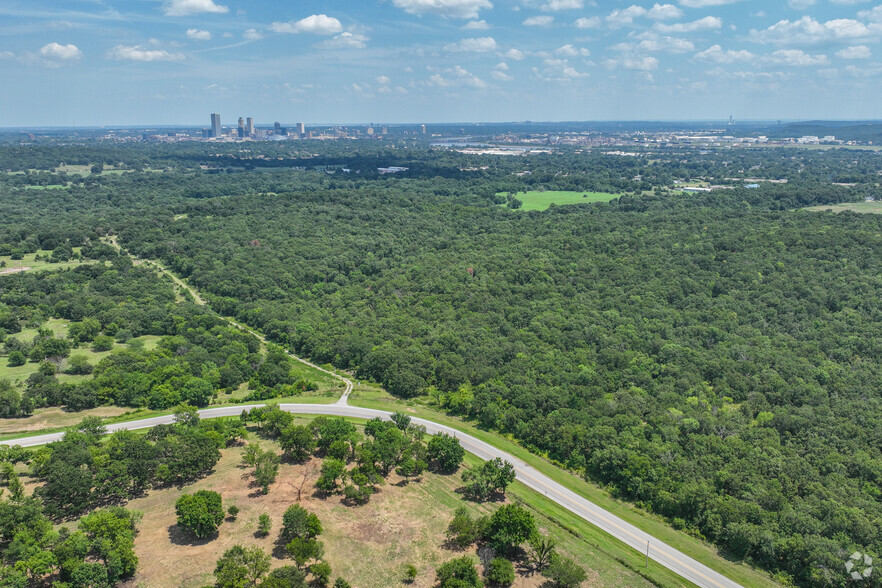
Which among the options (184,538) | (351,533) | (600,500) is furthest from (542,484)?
(184,538)

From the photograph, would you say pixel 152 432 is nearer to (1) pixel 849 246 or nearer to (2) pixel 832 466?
(2) pixel 832 466

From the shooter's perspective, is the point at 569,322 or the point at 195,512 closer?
the point at 195,512

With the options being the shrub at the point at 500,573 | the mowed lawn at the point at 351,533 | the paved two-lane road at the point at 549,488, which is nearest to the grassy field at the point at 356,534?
the mowed lawn at the point at 351,533

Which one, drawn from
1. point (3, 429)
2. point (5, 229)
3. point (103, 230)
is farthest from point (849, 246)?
point (5, 229)

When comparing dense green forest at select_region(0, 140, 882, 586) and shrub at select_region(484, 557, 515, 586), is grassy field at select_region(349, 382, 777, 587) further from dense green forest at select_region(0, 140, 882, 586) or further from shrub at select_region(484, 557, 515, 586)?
shrub at select_region(484, 557, 515, 586)

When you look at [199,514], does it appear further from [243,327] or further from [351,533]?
[243,327]
